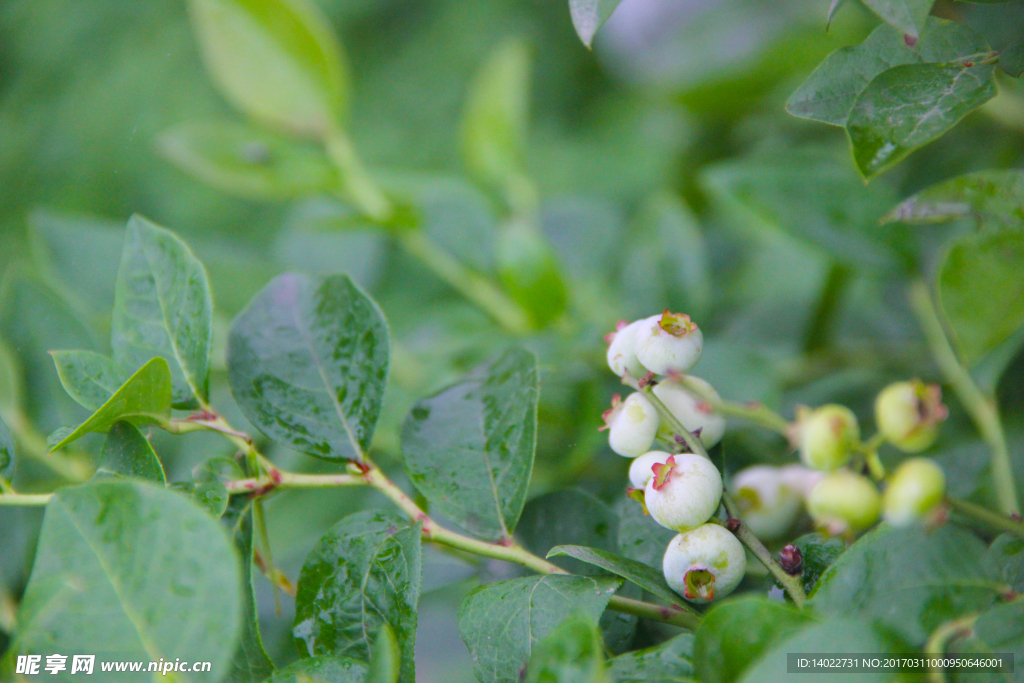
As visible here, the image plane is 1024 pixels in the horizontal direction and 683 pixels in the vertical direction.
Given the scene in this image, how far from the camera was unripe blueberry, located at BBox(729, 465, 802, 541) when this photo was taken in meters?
0.40

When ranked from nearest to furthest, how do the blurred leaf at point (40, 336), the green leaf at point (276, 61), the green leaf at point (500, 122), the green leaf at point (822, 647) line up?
the green leaf at point (822, 647), the blurred leaf at point (40, 336), the green leaf at point (276, 61), the green leaf at point (500, 122)

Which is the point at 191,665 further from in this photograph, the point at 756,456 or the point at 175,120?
the point at 175,120

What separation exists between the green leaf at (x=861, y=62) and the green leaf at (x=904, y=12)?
5 centimetres

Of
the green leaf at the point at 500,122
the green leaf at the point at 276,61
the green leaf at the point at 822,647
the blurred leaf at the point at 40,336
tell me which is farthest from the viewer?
the green leaf at the point at 500,122

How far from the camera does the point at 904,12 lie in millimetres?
278

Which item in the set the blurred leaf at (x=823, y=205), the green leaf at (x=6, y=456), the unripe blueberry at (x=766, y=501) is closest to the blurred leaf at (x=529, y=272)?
the blurred leaf at (x=823, y=205)

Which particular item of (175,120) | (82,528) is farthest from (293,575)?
(175,120)

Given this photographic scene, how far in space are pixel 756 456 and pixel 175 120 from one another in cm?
144

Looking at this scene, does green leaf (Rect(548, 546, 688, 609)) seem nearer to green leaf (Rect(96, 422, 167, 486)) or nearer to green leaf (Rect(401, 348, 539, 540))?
green leaf (Rect(401, 348, 539, 540))

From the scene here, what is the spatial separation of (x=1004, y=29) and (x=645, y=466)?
286mm

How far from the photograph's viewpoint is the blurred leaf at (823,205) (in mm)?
563

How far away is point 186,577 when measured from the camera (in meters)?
0.27

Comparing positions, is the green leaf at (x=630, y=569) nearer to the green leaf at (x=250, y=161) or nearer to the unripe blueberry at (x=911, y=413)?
the unripe blueberry at (x=911, y=413)

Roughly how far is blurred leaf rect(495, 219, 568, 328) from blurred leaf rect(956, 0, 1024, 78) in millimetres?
345
